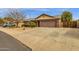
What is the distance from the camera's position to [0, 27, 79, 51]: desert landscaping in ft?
6.20

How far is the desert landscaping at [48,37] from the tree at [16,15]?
0.14 meters

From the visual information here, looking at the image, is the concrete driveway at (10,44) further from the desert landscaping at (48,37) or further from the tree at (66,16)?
the tree at (66,16)

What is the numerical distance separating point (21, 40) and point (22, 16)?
12.0 inches

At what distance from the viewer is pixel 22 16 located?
1941mm

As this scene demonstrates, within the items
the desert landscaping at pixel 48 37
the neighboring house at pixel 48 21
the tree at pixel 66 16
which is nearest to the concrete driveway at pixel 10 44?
the desert landscaping at pixel 48 37

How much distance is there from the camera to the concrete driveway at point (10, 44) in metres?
1.88

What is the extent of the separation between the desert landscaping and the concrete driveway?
4cm

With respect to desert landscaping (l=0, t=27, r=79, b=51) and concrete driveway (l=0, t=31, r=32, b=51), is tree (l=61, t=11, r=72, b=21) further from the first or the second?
concrete driveway (l=0, t=31, r=32, b=51)

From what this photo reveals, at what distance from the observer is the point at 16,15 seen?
194 cm

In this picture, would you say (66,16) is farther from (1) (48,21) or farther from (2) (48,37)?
(2) (48,37)
